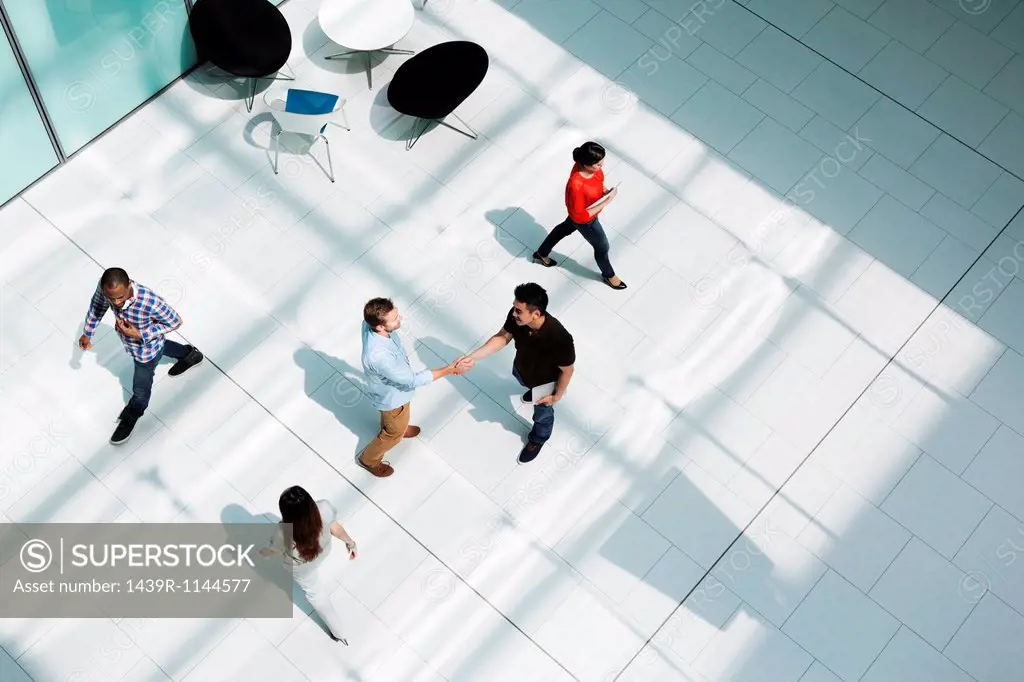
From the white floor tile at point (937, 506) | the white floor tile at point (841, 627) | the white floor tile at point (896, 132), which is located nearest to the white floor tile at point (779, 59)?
the white floor tile at point (896, 132)

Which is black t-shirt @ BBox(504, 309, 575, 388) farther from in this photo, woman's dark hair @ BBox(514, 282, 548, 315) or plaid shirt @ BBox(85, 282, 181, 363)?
plaid shirt @ BBox(85, 282, 181, 363)

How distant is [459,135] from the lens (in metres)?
9.52

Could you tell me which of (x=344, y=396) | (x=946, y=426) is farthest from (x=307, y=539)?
(x=946, y=426)

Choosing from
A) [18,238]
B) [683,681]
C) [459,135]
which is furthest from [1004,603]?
[18,238]

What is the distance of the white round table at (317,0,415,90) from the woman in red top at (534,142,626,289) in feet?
7.93

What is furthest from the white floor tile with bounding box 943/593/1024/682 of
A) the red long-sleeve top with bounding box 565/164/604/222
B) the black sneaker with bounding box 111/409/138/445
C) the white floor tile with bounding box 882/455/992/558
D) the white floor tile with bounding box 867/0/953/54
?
the black sneaker with bounding box 111/409/138/445

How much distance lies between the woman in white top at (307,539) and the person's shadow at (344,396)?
144cm

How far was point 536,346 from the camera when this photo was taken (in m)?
7.06

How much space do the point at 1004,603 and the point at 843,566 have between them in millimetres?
1123

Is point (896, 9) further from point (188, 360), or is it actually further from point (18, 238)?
point (18, 238)

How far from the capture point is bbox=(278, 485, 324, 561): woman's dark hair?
5.91 meters

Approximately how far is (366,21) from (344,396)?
3.49 metres

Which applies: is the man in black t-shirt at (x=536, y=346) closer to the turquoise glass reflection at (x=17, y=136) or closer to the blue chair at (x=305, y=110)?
the blue chair at (x=305, y=110)

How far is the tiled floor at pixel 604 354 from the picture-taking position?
7488mm
